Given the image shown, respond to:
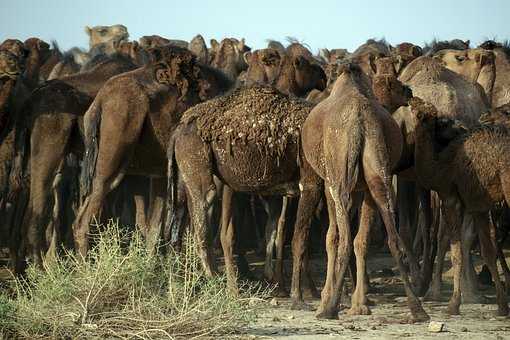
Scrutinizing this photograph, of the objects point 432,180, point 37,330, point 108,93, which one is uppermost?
point 108,93

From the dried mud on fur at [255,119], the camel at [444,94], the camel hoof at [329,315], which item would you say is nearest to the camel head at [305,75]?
the camel at [444,94]

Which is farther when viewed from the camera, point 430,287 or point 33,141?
point 33,141

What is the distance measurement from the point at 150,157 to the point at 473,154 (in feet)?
13.5

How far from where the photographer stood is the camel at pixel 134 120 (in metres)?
13.9

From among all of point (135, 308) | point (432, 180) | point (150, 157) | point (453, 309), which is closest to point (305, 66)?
point (150, 157)

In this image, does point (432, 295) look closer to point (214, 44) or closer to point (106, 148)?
point (106, 148)

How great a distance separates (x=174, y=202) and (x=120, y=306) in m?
3.22

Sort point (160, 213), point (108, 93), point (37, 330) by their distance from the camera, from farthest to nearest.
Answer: point (160, 213)
point (108, 93)
point (37, 330)

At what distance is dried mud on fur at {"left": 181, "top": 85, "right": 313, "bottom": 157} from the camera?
1270cm

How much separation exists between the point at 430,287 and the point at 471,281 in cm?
47

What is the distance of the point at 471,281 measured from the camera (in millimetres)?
13516

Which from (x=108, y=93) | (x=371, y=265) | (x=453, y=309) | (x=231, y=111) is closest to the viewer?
(x=453, y=309)

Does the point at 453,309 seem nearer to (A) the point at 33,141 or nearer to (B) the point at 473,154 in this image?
(B) the point at 473,154

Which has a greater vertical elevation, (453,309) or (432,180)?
(432,180)
